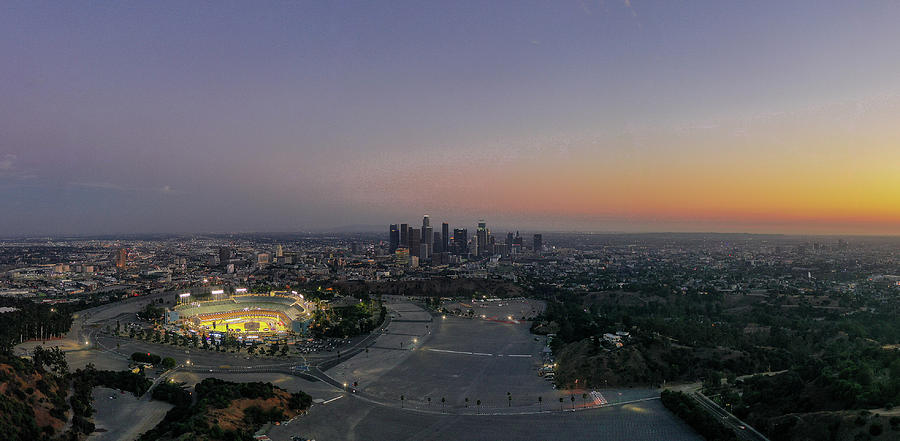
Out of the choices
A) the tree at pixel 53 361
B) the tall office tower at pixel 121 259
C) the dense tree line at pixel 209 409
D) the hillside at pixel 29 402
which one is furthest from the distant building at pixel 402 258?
the hillside at pixel 29 402

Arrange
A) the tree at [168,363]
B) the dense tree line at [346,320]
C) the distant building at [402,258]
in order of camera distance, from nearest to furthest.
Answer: the tree at [168,363] < the dense tree line at [346,320] < the distant building at [402,258]

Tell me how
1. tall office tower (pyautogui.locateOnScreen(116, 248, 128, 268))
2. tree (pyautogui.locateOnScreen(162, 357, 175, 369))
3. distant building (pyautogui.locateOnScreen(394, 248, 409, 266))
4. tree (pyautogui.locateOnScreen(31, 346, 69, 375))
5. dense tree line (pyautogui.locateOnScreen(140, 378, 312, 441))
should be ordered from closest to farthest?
dense tree line (pyautogui.locateOnScreen(140, 378, 312, 441)) < tree (pyautogui.locateOnScreen(31, 346, 69, 375)) < tree (pyautogui.locateOnScreen(162, 357, 175, 369)) < tall office tower (pyautogui.locateOnScreen(116, 248, 128, 268)) < distant building (pyautogui.locateOnScreen(394, 248, 409, 266))

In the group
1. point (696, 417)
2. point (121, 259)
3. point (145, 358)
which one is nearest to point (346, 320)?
point (145, 358)

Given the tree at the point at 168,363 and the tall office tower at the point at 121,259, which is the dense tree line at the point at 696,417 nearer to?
the tree at the point at 168,363

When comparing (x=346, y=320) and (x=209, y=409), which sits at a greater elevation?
(x=209, y=409)

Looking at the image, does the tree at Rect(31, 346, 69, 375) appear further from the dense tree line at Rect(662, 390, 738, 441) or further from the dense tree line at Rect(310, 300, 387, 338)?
the dense tree line at Rect(662, 390, 738, 441)

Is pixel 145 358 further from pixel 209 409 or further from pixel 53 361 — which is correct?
pixel 209 409

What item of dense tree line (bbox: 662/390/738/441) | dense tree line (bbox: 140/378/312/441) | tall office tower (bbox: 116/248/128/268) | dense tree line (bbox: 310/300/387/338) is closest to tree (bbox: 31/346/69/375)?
dense tree line (bbox: 140/378/312/441)

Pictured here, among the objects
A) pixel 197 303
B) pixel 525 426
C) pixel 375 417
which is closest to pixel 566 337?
pixel 525 426
